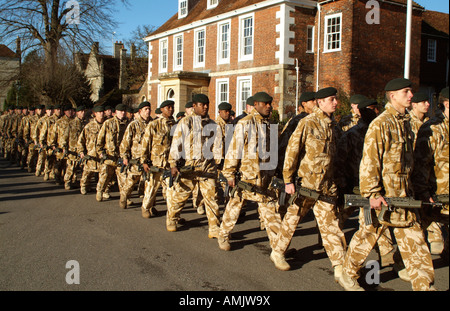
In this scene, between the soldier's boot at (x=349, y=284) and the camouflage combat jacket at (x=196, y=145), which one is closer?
the soldier's boot at (x=349, y=284)

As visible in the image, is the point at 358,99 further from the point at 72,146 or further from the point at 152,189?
the point at 72,146

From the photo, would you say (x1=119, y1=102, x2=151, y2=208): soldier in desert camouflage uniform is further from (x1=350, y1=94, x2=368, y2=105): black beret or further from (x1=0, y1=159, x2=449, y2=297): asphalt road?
(x1=350, y1=94, x2=368, y2=105): black beret

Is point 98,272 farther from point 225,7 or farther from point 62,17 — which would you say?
point 62,17

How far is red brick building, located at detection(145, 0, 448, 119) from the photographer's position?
2077cm

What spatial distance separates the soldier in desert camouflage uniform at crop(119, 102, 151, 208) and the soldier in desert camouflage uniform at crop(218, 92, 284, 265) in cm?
344

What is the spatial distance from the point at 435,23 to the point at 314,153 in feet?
88.7

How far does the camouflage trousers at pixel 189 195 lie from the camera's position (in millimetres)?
7223

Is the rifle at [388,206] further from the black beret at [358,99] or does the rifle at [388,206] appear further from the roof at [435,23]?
the roof at [435,23]

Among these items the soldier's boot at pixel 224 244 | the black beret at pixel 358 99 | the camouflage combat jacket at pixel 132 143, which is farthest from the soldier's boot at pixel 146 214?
the black beret at pixel 358 99

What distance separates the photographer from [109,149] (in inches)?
424

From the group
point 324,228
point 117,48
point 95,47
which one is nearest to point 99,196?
point 324,228

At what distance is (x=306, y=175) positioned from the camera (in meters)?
5.63

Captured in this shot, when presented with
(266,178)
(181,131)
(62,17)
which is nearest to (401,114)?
(266,178)

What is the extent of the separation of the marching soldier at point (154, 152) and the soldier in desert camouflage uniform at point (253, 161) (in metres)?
2.59
